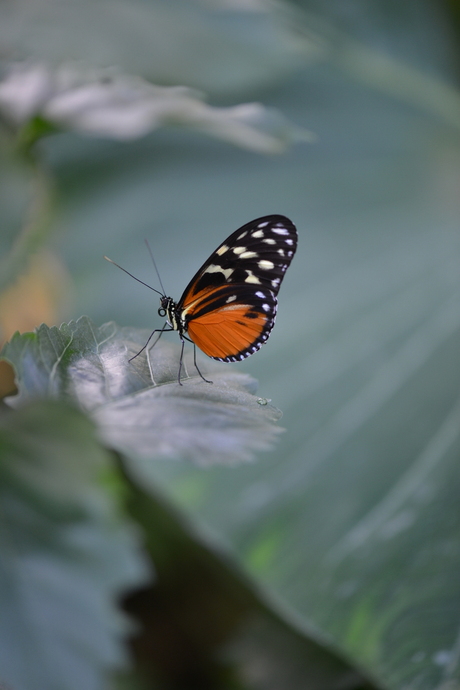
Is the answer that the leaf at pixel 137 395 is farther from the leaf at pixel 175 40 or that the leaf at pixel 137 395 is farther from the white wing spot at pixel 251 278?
the leaf at pixel 175 40

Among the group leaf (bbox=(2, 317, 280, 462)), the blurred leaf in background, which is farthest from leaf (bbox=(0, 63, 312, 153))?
leaf (bbox=(2, 317, 280, 462))

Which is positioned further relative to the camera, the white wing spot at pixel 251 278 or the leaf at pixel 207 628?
the leaf at pixel 207 628

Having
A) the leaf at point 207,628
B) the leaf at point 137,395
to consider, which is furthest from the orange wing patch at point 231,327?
the leaf at point 207,628

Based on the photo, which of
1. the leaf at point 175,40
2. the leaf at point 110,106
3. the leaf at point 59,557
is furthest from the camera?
the leaf at point 175,40

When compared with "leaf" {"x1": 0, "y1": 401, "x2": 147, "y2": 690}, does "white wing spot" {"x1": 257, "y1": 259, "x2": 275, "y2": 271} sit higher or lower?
higher

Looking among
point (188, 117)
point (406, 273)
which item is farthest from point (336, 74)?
point (188, 117)

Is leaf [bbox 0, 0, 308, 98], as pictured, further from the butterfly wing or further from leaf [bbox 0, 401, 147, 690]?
leaf [bbox 0, 401, 147, 690]

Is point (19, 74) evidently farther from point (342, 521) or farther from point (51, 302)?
point (342, 521)
